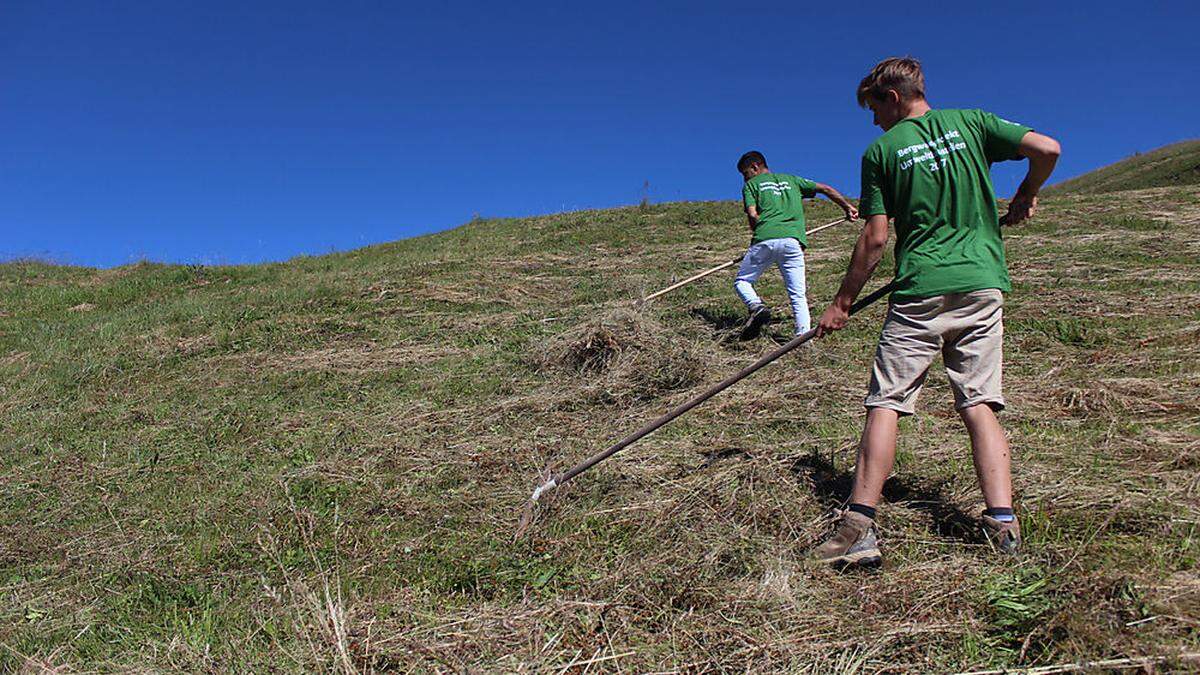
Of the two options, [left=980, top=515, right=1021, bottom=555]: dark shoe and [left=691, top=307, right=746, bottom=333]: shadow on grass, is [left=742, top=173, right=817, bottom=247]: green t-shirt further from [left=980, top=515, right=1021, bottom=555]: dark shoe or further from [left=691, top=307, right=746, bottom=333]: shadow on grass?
[left=980, top=515, right=1021, bottom=555]: dark shoe

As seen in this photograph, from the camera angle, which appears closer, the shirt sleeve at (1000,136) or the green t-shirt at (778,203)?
the shirt sleeve at (1000,136)

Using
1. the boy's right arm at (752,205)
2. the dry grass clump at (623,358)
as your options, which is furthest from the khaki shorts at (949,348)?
the boy's right arm at (752,205)

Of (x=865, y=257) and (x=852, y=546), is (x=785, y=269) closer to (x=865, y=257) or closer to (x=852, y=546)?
(x=865, y=257)

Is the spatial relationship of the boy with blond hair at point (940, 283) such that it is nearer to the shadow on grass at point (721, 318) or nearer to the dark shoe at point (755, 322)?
the dark shoe at point (755, 322)

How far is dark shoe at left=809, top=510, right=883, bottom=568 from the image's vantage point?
2451 millimetres

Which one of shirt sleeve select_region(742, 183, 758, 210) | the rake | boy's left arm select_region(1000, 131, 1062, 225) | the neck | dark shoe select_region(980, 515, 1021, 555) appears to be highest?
shirt sleeve select_region(742, 183, 758, 210)

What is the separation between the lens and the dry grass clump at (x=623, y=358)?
199 inches

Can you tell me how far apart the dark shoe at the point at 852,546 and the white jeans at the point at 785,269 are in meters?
3.32

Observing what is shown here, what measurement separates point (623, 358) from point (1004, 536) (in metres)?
3.22

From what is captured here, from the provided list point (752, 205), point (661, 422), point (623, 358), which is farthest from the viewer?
point (752, 205)

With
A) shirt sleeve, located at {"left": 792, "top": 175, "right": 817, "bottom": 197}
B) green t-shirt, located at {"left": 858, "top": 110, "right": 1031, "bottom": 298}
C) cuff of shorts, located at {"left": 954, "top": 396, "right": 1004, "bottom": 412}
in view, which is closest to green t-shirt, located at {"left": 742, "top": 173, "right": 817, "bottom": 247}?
shirt sleeve, located at {"left": 792, "top": 175, "right": 817, "bottom": 197}

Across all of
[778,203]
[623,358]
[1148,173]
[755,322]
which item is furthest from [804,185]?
[1148,173]

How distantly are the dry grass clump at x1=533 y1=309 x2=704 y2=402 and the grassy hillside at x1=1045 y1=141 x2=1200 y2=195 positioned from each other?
1933 centimetres

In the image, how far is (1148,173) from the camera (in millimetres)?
26734
